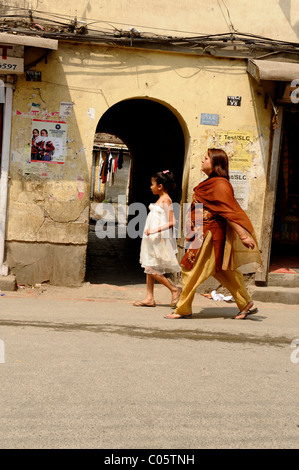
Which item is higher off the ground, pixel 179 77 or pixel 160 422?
pixel 179 77

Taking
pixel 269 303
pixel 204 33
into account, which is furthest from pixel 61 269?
pixel 204 33

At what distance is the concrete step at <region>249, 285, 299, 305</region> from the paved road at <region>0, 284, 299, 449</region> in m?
1.63

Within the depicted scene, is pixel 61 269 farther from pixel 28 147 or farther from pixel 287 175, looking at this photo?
pixel 287 175

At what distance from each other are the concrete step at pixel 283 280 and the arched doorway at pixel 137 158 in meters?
2.11

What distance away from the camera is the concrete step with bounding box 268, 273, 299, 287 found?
8.97 m

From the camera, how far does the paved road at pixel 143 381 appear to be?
3.37 meters

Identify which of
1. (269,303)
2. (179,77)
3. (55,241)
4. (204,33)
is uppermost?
(204,33)

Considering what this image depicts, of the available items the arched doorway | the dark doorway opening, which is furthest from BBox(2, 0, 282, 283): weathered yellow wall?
the dark doorway opening

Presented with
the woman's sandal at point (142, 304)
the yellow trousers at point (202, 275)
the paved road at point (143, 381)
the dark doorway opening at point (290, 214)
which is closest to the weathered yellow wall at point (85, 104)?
Result: the woman's sandal at point (142, 304)

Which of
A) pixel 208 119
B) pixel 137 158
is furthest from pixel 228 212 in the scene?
pixel 137 158

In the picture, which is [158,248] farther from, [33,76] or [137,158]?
[137,158]

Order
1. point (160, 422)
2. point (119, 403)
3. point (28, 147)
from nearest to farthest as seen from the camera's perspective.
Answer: point (160, 422), point (119, 403), point (28, 147)
